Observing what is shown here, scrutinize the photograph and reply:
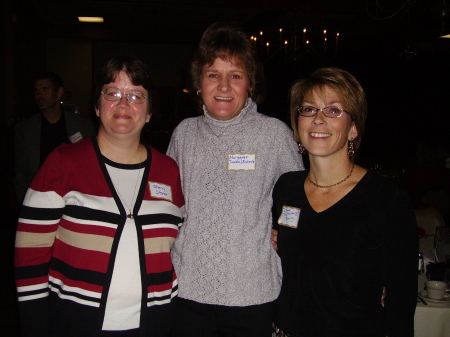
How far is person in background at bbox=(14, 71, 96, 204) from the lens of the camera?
3.90 meters

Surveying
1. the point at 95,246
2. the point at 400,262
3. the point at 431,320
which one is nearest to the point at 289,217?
the point at 400,262

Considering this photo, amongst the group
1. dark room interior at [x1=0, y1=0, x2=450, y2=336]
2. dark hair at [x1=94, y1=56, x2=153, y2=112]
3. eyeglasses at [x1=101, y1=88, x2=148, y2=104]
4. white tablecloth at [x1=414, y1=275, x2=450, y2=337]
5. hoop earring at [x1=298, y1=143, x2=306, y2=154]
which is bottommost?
white tablecloth at [x1=414, y1=275, x2=450, y2=337]

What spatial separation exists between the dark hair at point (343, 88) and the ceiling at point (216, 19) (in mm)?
6046

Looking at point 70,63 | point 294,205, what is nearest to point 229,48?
point 294,205

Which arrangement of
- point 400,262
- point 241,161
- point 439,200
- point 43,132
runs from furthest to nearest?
point 439,200, point 43,132, point 241,161, point 400,262

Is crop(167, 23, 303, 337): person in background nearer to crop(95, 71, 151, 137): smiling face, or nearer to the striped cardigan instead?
the striped cardigan

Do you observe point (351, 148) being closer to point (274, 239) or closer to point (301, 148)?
point (301, 148)

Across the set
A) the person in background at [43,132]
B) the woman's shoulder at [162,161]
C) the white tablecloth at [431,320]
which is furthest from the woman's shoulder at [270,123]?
the person in background at [43,132]

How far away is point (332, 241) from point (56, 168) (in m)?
1.04

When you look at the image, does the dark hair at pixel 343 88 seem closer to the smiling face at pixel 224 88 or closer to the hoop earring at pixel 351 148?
the hoop earring at pixel 351 148

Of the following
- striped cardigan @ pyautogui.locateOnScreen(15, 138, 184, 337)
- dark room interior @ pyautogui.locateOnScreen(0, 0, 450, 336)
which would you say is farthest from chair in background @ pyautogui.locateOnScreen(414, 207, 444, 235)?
dark room interior @ pyautogui.locateOnScreen(0, 0, 450, 336)

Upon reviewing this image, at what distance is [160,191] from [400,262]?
0.93 m

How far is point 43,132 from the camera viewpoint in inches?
158

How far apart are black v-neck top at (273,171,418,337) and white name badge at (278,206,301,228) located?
87 millimetres
